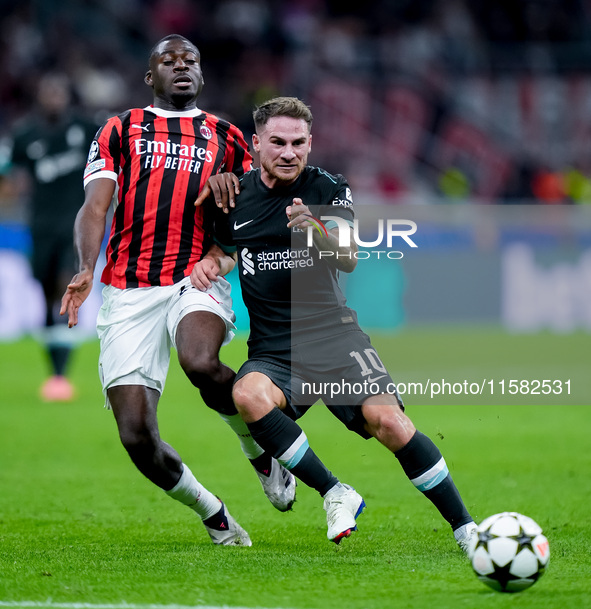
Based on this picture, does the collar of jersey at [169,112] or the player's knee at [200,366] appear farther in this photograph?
the collar of jersey at [169,112]

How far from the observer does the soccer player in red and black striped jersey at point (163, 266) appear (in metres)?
5.16

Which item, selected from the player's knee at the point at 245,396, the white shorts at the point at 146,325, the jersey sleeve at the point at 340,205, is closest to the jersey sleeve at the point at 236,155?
the white shorts at the point at 146,325

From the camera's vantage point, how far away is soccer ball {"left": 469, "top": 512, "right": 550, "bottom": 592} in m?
4.09

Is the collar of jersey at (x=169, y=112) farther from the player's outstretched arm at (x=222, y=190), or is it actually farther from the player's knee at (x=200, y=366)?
the player's knee at (x=200, y=366)

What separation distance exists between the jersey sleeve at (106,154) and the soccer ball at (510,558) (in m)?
2.54

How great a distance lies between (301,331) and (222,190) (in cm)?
78

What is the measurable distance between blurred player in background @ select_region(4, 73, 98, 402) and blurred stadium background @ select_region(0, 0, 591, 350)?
16.1 feet

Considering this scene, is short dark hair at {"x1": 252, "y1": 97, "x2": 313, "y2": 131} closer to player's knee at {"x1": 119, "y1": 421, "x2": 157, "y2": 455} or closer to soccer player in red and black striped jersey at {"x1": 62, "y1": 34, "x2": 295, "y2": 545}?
soccer player in red and black striped jersey at {"x1": 62, "y1": 34, "x2": 295, "y2": 545}

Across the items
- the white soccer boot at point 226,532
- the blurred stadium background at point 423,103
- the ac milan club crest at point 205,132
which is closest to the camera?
the white soccer boot at point 226,532

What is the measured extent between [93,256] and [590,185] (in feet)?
49.6

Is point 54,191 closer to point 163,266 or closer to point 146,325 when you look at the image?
point 163,266

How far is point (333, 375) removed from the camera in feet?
16.2

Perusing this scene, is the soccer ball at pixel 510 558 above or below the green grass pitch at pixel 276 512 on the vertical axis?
above

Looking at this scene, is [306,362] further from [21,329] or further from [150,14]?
[150,14]
